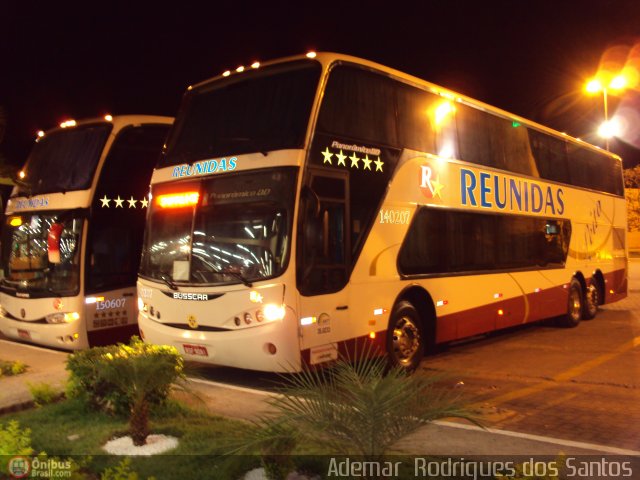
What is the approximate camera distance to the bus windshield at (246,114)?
743 cm

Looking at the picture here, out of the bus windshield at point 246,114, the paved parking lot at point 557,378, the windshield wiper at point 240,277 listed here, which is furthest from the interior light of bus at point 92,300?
the paved parking lot at point 557,378

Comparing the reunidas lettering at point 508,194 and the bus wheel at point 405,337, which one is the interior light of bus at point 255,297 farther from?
the reunidas lettering at point 508,194

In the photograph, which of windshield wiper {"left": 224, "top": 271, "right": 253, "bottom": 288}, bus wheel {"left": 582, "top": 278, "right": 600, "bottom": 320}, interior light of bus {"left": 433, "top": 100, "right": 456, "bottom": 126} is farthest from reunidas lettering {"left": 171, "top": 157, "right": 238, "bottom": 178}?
bus wheel {"left": 582, "top": 278, "right": 600, "bottom": 320}

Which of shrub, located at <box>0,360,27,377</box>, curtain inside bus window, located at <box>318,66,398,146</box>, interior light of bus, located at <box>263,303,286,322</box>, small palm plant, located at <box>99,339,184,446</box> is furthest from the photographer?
shrub, located at <box>0,360,27,377</box>

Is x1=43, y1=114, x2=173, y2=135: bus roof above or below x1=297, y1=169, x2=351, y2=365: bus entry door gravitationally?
above

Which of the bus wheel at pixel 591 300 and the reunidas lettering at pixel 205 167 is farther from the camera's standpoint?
the bus wheel at pixel 591 300

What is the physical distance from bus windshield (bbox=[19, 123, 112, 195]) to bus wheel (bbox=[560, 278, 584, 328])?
1070 cm

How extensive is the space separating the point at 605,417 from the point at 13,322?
9.63 metres

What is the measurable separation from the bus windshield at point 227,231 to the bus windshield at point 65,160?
2801mm

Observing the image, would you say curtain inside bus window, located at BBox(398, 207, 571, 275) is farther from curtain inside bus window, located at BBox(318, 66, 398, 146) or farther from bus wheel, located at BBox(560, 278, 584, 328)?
curtain inside bus window, located at BBox(318, 66, 398, 146)

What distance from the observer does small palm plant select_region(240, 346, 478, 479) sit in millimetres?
3635

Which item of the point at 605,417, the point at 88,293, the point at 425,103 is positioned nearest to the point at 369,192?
the point at 425,103

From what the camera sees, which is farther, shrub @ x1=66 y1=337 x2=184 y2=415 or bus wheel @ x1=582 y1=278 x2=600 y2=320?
bus wheel @ x1=582 y1=278 x2=600 y2=320

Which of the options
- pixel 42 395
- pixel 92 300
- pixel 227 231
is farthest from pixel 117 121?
pixel 42 395
